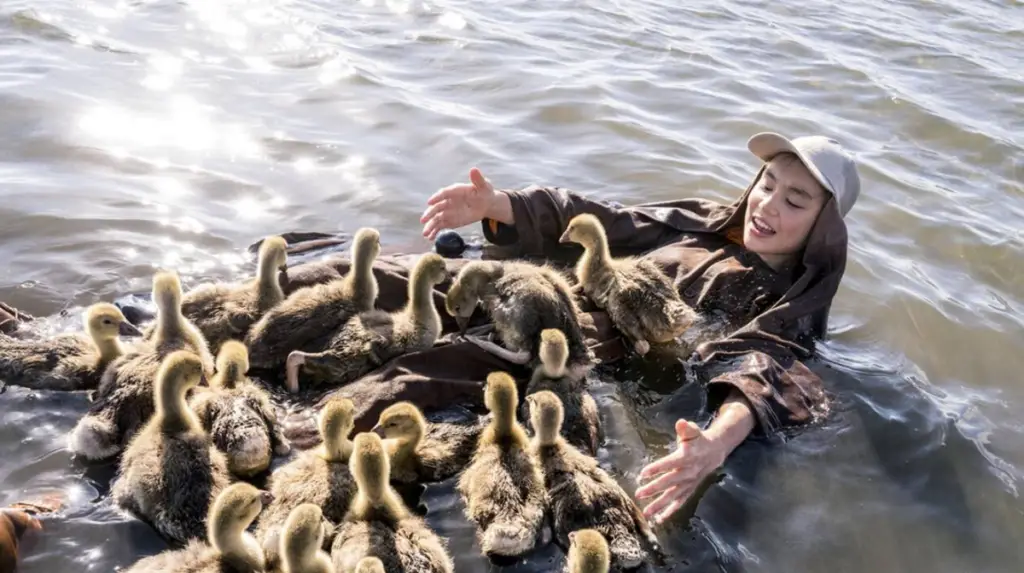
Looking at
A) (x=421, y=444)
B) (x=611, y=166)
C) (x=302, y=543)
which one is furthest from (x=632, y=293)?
(x=611, y=166)

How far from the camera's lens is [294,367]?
4805 millimetres

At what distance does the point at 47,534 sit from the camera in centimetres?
388

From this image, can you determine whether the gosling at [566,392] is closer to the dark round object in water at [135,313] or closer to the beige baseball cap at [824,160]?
the beige baseball cap at [824,160]

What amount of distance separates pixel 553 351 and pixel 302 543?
1883 mm

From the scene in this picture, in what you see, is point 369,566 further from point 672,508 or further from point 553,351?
point 553,351

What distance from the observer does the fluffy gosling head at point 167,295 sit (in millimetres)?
4766

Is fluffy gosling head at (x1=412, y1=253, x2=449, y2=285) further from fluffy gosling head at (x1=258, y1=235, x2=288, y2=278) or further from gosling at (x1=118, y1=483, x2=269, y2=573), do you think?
gosling at (x1=118, y1=483, x2=269, y2=573)

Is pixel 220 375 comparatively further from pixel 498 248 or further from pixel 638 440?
pixel 498 248

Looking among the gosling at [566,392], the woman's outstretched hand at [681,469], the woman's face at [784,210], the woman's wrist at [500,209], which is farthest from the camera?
the woman's wrist at [500,209]

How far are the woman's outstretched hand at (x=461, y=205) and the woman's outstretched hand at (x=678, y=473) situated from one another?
2.75m

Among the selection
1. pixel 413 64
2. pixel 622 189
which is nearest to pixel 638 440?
pixel 622 189

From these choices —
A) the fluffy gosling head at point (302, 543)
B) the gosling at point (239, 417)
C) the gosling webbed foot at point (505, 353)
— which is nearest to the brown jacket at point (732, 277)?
the gosling webbed foot at point (505, 353)

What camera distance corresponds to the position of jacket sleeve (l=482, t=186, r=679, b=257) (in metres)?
6.65

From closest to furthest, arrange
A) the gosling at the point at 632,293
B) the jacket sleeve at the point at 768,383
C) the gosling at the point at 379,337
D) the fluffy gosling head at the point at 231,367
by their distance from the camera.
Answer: the fluffy gosling head at the point at 231,367, the gosling at the point at 379,337, the jacket sleeve at the point at 768,383, the gosling at the point at 632,293
